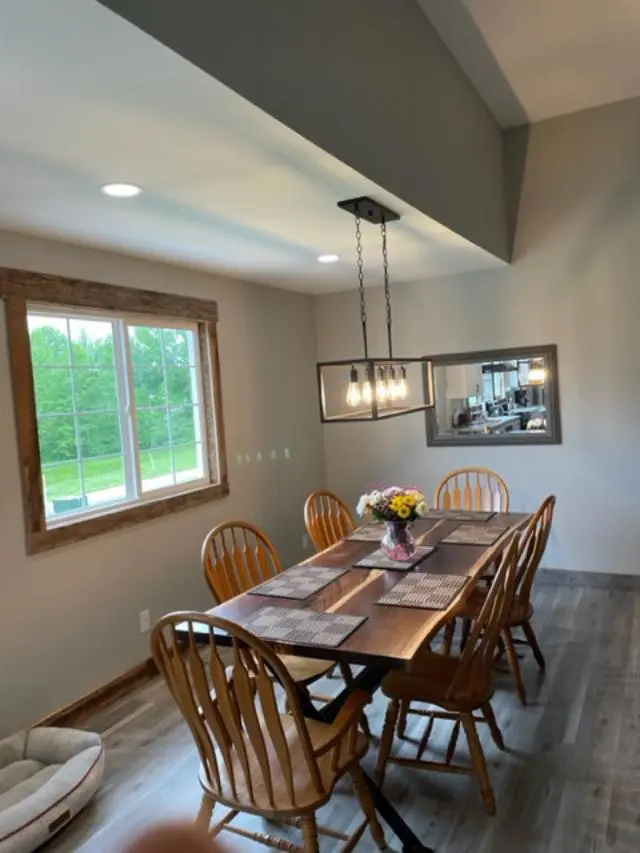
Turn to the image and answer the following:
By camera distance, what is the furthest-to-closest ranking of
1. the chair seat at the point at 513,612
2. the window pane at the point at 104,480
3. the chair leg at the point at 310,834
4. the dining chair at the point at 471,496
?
the dining chair at the point at 471,496 → the window pane at the point at 104,480 → the chair seat at the point at 513,612 → the chair leg at the point at 310,834

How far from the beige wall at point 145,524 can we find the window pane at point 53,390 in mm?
229

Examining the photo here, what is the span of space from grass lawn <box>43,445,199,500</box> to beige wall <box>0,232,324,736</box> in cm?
26

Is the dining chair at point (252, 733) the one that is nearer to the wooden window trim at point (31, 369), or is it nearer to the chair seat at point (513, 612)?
the chair seat at point (513, 612)

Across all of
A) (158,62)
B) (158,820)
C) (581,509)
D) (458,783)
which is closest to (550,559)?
(581,509)

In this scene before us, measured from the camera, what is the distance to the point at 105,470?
343 centimetres

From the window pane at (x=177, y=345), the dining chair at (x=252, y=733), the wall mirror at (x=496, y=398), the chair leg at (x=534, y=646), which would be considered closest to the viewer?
the dining chair at (x=252, y=733)

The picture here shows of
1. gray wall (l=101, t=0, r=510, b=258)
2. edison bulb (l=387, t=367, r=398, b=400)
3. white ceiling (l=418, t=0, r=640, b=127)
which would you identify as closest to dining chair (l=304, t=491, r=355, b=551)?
edison bulb (l=387, t=367, r=398, b=400)

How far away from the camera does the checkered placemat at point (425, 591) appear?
235 centimetres

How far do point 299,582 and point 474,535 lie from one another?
1.01m

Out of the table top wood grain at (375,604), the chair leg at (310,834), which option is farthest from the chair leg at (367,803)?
the table top wood grain at (375,604)

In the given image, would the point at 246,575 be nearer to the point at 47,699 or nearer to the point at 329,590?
the point at 329,590

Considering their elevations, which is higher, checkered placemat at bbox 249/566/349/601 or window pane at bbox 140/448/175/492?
window pane at bbox 140/448/175/492

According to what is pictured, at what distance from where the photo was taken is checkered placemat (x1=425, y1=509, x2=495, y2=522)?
3635 millimetres

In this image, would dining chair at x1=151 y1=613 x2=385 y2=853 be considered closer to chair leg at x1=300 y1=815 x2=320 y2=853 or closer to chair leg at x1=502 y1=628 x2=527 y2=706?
chair leg at x1=300 y1=815 x2=320 y2=853
